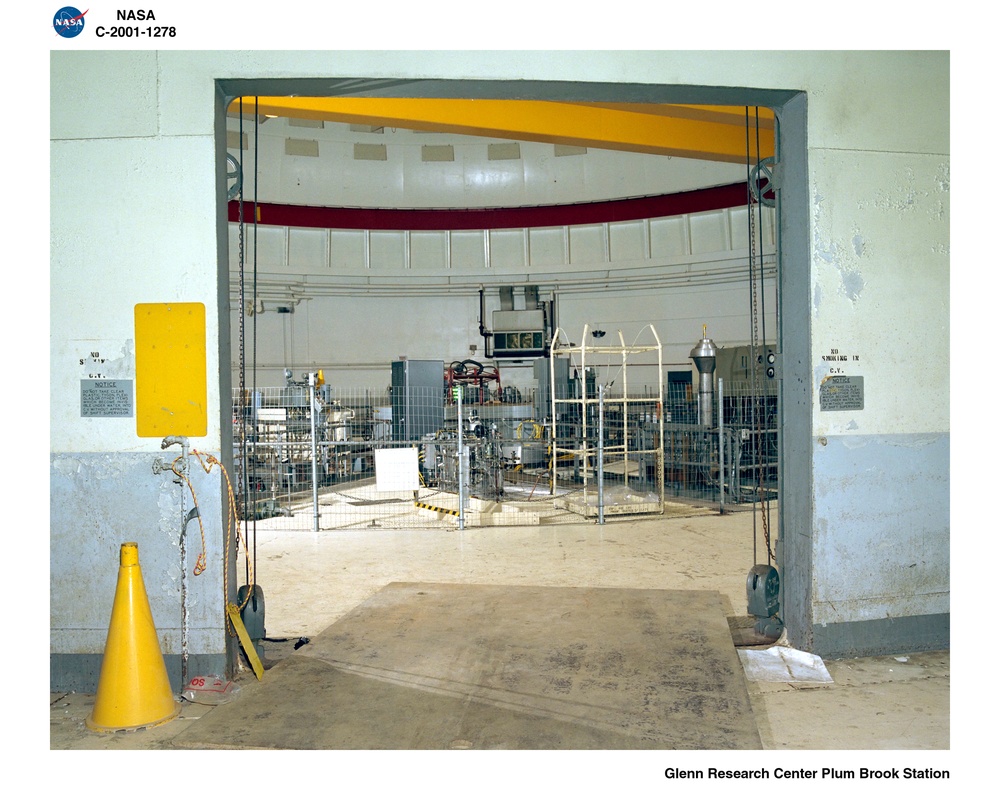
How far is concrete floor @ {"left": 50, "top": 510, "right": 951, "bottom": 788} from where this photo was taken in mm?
3627

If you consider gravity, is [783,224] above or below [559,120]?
below

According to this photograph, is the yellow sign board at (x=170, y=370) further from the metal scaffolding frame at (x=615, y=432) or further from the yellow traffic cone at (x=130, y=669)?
the metal scaffolding frame at (x=615, y=432)

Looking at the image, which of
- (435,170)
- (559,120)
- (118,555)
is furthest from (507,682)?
(435,170)

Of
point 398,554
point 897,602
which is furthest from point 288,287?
point 897,602

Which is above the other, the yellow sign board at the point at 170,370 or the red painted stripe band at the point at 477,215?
the red painted stripe band at the point at 477,215

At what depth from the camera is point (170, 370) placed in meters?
4.23

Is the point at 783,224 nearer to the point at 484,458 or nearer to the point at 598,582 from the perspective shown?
the point at 598,582

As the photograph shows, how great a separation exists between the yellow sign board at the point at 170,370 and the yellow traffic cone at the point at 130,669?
0.73 meters

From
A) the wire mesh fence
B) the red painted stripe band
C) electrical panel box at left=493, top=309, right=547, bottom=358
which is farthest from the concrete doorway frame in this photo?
electrical panel box at left=493, top=309, right=547, bottom=358

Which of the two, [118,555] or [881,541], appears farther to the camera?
[881,541]

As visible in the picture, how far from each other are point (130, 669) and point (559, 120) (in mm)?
5801

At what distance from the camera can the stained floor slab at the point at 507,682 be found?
3.26 m
